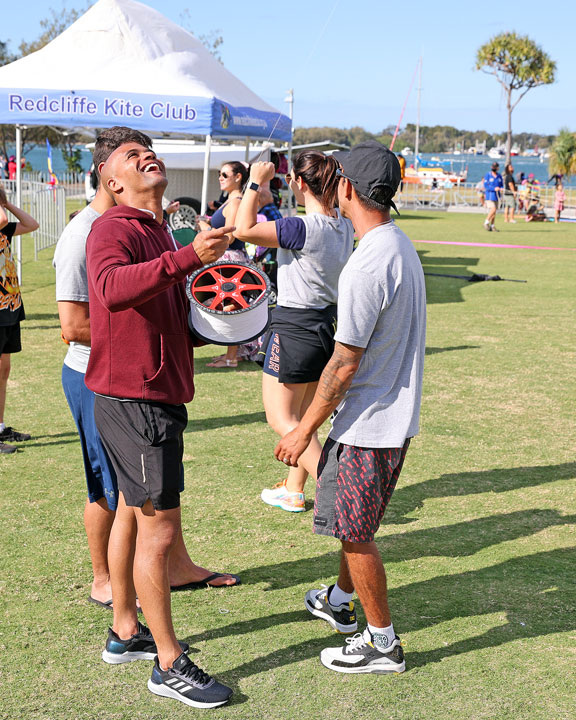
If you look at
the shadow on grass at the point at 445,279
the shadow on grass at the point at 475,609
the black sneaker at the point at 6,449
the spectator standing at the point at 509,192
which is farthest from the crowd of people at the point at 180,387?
the spectator standing at the point at 509,192

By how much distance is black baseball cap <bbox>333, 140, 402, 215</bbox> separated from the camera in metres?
2.95

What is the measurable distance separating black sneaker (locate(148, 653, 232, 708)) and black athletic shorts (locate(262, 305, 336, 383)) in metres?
1.91

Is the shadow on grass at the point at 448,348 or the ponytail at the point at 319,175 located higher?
the ponytail at the point at 319,175

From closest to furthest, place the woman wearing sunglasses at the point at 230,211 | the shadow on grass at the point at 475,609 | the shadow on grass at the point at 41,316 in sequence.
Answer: the shadow on grass at the point at 475,609, the woman wearing sunglasses at the point at 230,211, the shadow on grass at the point at 41,316

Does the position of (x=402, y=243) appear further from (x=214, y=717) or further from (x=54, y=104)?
(x=54, y=104)

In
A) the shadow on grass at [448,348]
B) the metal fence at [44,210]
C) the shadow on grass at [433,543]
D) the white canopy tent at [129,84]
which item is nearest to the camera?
the shadow on grass at [433,543]

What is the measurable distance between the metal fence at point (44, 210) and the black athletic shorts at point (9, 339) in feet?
33.6

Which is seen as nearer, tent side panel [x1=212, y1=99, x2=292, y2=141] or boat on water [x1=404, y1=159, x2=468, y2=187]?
tent side panel [x1=212, y1=99, x2=292, y2=141]

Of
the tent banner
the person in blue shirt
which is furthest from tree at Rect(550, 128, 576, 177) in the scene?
the tent banner

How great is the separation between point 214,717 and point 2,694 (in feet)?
2.63

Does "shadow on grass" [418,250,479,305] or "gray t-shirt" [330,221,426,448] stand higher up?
"gray t-shirt" [330,221,426,448]

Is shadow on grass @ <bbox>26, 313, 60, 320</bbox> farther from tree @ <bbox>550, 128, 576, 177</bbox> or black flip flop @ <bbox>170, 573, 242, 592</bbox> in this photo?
tree @ <bbox>550, 128, 576, 177</bbox>

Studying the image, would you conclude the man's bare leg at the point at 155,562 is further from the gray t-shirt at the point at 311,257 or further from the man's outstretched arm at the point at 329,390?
the gray t-shirt at the point at 311,257

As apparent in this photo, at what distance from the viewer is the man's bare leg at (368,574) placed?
122 inches
